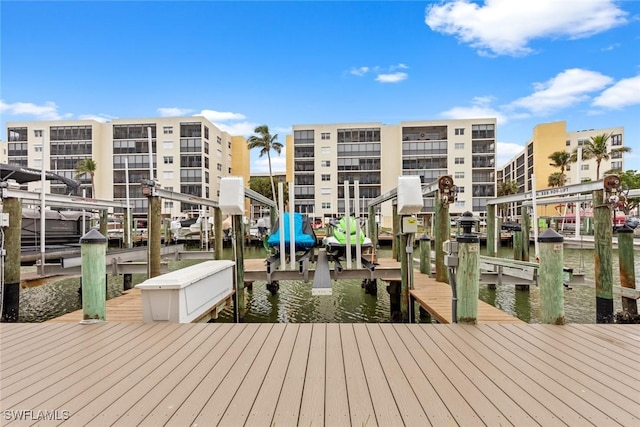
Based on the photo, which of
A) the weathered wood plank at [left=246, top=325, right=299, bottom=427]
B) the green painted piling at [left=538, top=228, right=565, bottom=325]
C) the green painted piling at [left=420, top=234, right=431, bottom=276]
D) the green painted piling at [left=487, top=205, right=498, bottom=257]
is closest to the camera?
the weathered wood plank at [left=246, top=325, right=299, bottom=427]

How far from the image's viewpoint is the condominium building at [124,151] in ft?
167

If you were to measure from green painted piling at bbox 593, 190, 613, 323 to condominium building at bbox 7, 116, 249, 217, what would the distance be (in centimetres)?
4885

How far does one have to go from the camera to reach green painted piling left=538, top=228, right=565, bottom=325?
414cm

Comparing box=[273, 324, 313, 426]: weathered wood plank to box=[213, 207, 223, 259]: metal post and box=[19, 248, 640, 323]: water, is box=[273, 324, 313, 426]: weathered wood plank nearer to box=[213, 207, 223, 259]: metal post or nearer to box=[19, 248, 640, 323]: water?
box=[19, 248, 640, 323]: water

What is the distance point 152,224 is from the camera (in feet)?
23.7

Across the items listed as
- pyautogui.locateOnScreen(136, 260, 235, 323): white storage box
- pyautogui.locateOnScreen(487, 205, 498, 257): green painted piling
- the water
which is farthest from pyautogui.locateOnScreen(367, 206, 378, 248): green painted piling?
pyautogui.locateOnScreen(136, 260, 235, 323): white storage box

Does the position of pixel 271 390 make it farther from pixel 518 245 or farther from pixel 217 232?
pixel 518 245

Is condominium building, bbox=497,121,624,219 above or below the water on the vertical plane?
above

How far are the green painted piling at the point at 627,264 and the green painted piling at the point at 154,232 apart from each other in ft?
30.8

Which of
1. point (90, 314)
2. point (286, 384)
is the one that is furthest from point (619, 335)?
point (90, 314)

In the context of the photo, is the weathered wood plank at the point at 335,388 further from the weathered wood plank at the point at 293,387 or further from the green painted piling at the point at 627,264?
the green painted piling at the point at 627,264

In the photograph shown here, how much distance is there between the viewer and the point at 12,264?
753 centimetres

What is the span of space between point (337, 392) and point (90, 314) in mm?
3528

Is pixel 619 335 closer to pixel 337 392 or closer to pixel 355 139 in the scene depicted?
pixel 337 392
